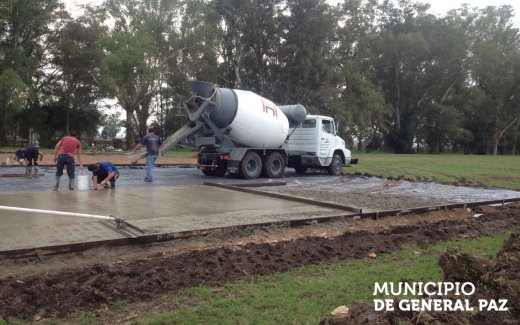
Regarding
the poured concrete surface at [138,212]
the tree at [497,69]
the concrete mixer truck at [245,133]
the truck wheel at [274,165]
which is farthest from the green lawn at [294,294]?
the tree at [497,69]

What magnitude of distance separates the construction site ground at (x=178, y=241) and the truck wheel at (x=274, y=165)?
610cm

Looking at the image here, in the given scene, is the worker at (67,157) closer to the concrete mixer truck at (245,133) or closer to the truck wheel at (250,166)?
the concrete mixer truck at (245,133)

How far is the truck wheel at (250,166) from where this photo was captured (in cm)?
1811

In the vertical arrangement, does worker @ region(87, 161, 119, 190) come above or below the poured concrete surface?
above

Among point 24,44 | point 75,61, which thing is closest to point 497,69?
point 75,61

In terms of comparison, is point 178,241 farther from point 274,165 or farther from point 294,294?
point 274,165

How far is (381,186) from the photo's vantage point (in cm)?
1616

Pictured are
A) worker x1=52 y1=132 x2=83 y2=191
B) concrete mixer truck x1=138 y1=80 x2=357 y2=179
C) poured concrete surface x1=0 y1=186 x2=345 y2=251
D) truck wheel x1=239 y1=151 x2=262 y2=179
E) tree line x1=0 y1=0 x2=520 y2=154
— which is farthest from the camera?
tree line x1=0 y1=0 x2=520 y2=154

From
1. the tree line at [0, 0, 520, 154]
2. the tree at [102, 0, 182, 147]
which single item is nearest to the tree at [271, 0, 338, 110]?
the tree line at [0, 0, 520, 154]

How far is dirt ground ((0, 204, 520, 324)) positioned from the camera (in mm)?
4570

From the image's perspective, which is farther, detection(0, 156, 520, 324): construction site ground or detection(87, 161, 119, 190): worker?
detection(87, 161, 119, 190): worker

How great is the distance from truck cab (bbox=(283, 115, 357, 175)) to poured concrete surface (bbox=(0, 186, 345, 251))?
8458 mm

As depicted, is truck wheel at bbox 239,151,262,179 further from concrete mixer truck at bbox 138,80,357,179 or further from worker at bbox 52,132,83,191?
worker at bbox 52,132,83,191

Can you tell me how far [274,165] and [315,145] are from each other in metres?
2.31
